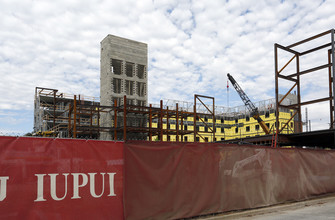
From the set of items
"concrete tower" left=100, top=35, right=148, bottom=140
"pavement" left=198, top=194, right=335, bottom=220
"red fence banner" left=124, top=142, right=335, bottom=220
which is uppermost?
"concrete tower" left=100, top=35, right=148, bottom=140

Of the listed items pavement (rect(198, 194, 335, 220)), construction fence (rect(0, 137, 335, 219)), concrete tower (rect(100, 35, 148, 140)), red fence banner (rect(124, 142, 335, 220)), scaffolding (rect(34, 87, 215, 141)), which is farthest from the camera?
concrete tower (rect(100, 35, 148, 140))

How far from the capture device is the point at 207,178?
31.6 ft

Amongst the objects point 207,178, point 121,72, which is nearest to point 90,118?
point 121,72

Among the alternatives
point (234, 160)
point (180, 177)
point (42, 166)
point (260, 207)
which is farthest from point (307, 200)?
point (42, 166)

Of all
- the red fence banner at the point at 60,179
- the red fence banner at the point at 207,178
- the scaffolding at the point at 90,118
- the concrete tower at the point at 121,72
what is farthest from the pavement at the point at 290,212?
the concrete tower at the point at 121,72

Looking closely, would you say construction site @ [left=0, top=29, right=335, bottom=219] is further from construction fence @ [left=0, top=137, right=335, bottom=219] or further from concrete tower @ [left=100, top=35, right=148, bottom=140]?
concrete tower @ [left=100, top=35, right=148, bottom=140]

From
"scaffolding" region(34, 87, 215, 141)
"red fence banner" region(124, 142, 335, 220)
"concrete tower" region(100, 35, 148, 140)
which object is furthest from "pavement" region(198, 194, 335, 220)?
"concrete tower" region(100, 35, 148, 140)

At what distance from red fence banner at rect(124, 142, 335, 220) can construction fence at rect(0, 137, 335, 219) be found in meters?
0.03

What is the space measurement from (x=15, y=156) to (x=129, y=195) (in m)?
2.85

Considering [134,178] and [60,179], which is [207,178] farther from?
[60,179]

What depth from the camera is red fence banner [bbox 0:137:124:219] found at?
6.25 m

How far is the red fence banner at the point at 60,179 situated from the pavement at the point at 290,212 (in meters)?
3.28

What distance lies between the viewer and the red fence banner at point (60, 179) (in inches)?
246

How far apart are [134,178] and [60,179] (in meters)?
1.90
